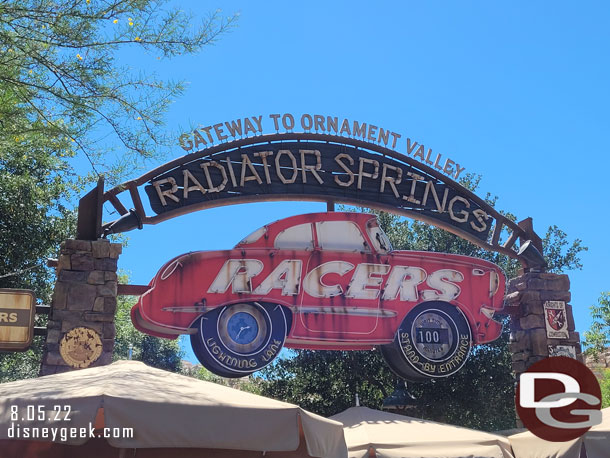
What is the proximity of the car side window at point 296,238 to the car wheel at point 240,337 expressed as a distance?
104 cm

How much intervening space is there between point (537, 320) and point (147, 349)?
23.4 metres

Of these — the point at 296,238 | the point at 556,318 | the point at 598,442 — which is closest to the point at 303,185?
the point at 296,238

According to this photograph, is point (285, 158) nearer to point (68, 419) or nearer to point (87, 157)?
point (87, 157)

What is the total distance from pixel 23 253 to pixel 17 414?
11.8 meters

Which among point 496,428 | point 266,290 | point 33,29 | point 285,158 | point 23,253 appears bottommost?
point 496,428

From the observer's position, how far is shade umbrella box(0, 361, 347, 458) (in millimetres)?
4293

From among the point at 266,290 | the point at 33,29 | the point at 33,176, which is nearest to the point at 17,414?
the point at 33,29

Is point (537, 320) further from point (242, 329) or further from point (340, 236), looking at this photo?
point (242, 329)

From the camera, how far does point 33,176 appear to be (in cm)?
1619

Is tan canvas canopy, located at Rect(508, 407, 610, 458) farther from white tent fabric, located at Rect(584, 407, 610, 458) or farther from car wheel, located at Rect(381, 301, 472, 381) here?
car wheel, located at Rect(381, 301, 472, 381)

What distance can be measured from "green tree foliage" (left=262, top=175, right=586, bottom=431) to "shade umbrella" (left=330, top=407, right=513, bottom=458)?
745 cm

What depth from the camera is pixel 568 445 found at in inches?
289

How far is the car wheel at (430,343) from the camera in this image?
10141 mm

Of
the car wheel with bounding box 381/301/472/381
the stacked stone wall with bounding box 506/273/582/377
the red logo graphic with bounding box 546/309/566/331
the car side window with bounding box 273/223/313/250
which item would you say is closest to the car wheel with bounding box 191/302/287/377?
the car side window with bounding box 273/223/313/250
